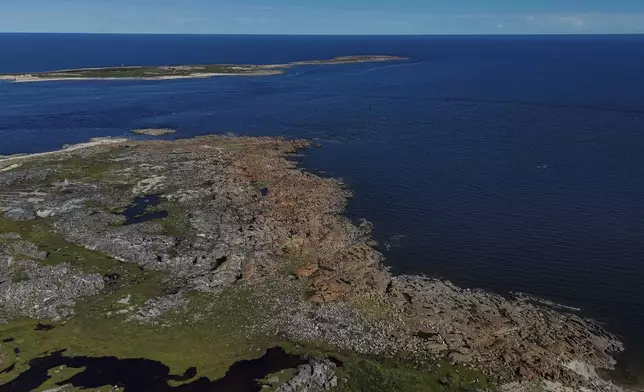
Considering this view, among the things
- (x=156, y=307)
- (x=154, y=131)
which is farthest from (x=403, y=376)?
(x=154, y=131)

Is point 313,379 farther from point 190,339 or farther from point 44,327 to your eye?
point 44,327

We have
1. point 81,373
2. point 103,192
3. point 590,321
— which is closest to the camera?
point 81,373

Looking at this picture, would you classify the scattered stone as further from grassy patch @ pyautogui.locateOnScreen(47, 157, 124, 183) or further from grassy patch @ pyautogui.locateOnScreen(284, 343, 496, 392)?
grassy patch @ pyautogui.locateOnScreen(284, 343, 496, 392)

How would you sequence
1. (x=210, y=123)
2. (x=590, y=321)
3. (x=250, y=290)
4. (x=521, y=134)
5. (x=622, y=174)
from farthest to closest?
1. (x=210, y=123)
2. (x=521, y=134)
3. (x=622, y=174)
4. (x=250, y=290)
5. (x=590, y=321)

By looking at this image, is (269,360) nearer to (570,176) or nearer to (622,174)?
(570,176)

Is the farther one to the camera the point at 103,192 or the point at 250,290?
the point at 103,192

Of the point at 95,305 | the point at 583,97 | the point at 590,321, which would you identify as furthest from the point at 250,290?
the point at 583,97
